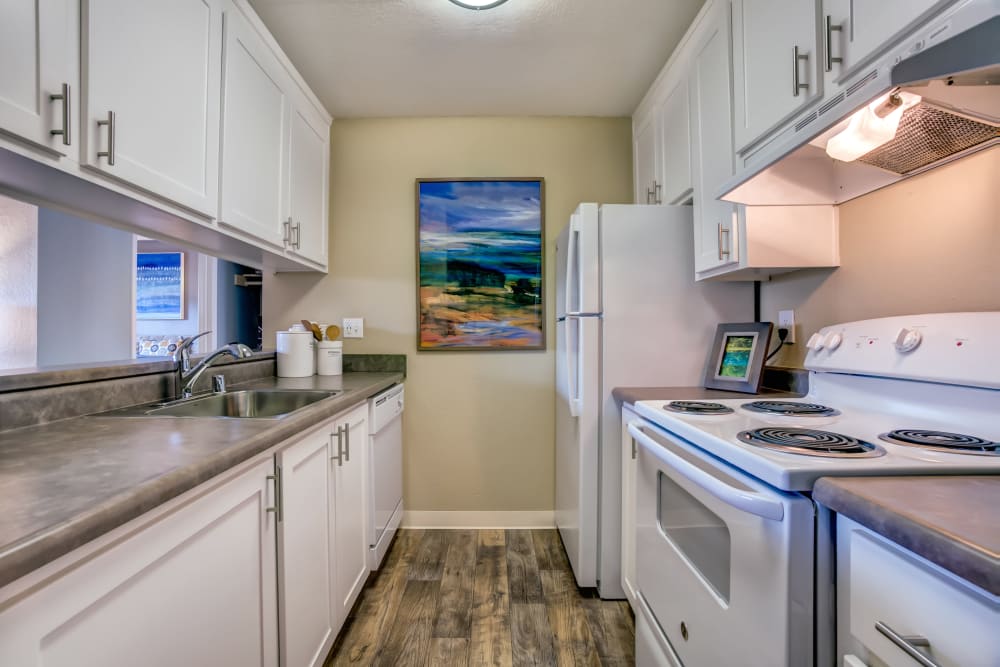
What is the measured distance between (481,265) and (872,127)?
1871mm

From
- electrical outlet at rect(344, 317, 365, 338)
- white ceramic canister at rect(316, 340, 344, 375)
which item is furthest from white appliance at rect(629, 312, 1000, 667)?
electrical outlet at rect(344, 317, 365, 338)

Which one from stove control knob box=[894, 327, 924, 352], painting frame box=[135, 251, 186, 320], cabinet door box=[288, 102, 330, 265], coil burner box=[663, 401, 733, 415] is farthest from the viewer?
painting frame box=[135, 251, 186, 320]

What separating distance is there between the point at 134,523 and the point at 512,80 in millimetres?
2275

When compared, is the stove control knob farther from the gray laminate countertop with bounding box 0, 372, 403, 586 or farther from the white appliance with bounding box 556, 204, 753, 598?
the gray laminate countertop with bounding box 0, 372, 403, 586

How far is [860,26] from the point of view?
3.26 ft

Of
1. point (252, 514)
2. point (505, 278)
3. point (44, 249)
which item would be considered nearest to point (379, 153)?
point (505, 278)

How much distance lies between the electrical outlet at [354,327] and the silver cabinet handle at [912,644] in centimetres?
242

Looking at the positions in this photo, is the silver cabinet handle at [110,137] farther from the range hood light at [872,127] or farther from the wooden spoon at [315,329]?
the range hood light at [872,127]

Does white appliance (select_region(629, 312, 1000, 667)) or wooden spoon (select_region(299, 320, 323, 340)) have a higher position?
wooden spoon (select_region(299, 320, 323, 340))

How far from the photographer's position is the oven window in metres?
0.94

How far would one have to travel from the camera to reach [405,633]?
5.38 feet

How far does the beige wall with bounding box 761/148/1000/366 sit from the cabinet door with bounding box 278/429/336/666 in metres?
1.70

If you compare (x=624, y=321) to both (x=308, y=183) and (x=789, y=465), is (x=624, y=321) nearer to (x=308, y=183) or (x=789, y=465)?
(x=789, y=465)

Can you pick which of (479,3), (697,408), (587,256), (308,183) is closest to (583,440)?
(697,408)
